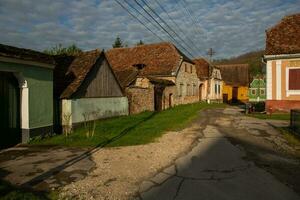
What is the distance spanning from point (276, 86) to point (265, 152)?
12324 mm

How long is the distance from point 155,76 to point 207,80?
13931 millimetres

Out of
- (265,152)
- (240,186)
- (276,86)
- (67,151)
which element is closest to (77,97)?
(67,151)

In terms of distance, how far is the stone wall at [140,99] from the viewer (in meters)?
21.9

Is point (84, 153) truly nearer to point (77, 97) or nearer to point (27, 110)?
point (27, 110)

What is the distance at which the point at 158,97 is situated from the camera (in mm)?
27312

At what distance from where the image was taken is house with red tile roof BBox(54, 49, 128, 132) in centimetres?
1501

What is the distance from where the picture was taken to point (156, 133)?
45.4 feet

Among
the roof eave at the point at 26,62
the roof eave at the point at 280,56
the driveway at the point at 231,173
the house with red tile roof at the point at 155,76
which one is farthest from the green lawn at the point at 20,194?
the roof eave at the point at 280,56

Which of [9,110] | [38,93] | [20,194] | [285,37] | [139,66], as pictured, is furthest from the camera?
[139,66]

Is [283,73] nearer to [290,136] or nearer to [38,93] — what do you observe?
[290,136]

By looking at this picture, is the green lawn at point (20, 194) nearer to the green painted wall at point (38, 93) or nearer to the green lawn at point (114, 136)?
the green lawn at point (114, 136)

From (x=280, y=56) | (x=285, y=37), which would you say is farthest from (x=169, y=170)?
(x=285, y=37)

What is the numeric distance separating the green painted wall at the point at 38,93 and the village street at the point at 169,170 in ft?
6.33

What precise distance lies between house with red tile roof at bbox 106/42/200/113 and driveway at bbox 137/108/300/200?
11873 millimetres
